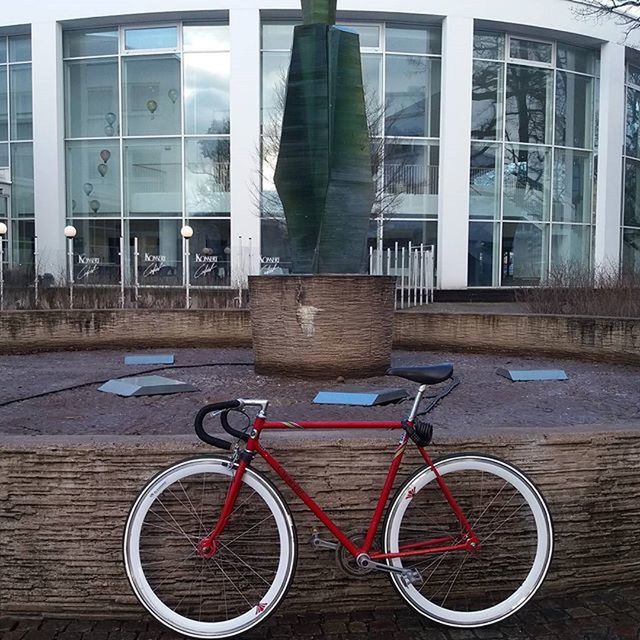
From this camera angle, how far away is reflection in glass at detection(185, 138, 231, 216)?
80.5 feet

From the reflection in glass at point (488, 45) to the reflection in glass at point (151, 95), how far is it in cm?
1028

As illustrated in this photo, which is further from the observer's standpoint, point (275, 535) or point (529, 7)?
point (529, 7)

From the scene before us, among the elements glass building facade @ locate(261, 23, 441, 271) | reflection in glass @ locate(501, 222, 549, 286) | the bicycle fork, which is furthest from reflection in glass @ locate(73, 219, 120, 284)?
the bicycle fork

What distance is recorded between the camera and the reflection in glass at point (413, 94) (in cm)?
2473

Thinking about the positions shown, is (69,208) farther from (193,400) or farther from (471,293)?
(193,400)

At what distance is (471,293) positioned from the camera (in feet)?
80.3

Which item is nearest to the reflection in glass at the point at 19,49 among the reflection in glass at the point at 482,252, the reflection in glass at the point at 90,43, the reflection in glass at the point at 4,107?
the reflection in glass at the point at 4,107

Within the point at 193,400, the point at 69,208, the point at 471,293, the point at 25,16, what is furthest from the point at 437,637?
the point at 25,16

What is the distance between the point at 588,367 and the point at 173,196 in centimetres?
1926

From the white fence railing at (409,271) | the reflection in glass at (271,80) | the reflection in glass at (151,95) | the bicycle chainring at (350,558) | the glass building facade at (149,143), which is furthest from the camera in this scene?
the reflection in glass at (151,95)

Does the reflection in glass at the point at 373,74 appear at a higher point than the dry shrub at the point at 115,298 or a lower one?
higher

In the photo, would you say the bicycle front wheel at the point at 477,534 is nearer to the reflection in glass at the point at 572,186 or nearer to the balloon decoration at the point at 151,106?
the balloon decoration at the point at 151,106

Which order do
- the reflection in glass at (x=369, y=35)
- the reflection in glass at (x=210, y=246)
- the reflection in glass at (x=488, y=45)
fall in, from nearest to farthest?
the reflection in glass at (x=210, y=246), the reflection in glass at (x=369, y=35), the reflection in glass at (x=488, y=45)

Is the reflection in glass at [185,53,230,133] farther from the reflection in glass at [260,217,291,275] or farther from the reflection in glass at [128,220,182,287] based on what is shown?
the reflection in glass at [260,217,291,275]
